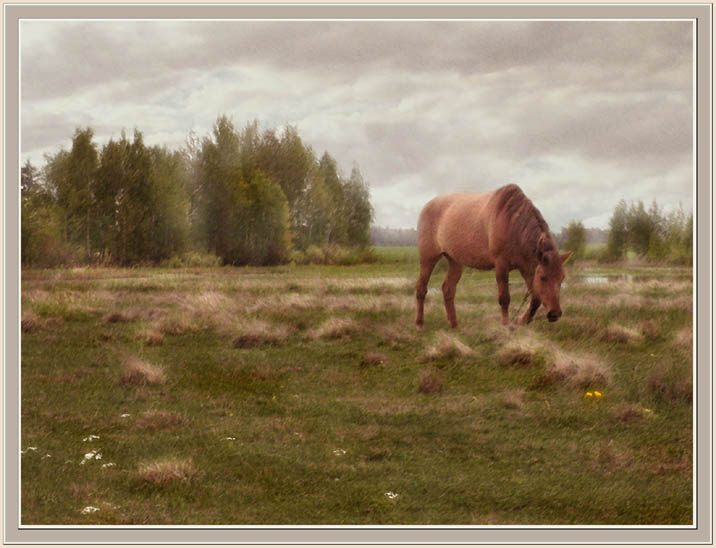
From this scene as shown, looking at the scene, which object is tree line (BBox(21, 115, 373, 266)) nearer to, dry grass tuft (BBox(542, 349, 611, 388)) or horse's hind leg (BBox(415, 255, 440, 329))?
horse's hind leg (BBox(415, 255, 440, 329))

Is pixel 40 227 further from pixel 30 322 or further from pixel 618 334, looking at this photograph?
pixel 618 334

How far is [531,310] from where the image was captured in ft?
18.8

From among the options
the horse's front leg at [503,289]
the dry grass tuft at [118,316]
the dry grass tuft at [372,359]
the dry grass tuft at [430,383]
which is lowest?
the dry grass tuft at [430,383]

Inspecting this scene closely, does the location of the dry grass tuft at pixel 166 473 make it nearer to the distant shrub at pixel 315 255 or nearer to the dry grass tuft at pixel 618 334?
the distant shrub at pixel 315 255

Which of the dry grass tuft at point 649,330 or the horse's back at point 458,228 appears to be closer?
the dry grass tuft at point 649,330

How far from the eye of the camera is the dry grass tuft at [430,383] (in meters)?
5.50

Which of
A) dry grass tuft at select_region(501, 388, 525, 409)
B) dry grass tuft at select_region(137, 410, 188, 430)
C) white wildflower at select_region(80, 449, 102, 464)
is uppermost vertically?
dry grass tuft at select_region(501, 388, 525, 409)

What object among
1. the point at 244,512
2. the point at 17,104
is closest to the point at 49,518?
the point at 244,512

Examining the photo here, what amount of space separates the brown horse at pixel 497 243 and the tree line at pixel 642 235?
18cm

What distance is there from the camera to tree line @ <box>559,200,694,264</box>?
5.46m

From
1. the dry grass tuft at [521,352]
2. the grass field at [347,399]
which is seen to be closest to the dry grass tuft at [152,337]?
the grass field at [347,399]

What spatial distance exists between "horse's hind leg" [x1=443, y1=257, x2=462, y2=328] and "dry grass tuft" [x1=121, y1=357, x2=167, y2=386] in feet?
8.51

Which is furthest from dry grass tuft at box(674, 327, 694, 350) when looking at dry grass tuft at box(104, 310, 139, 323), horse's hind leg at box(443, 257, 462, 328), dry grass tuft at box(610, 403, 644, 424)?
dry grass tuft at box(104, 310, 139, 323)

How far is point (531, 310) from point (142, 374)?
11.4 ft
